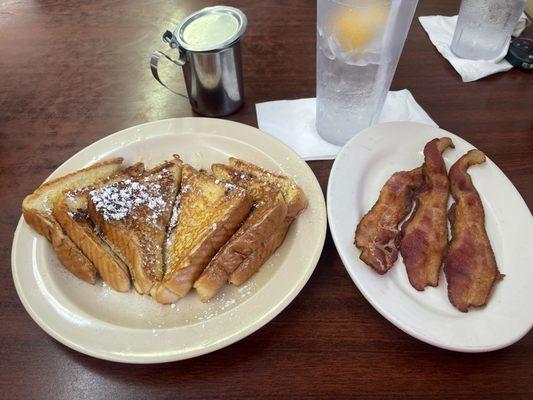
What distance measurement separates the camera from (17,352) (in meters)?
0.93

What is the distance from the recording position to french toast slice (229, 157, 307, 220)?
105 cm

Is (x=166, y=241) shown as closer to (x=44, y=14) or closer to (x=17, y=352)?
(x=17, y=352)

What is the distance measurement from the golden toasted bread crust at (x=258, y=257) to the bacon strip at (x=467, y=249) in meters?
0.41

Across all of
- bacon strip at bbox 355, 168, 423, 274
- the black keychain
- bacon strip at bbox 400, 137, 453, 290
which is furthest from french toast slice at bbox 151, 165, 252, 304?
the black keychain

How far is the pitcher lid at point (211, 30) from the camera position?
4.02 ft

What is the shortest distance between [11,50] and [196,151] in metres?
1.16

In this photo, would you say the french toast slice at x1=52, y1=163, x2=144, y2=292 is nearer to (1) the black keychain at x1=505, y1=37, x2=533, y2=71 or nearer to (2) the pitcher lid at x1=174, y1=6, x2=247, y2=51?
(2) the pitcher lid at x1=174, y1=6, x2=247, y2=51

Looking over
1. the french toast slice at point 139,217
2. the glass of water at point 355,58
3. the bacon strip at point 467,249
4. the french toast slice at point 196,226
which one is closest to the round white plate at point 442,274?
the bacon strip at point 467,249

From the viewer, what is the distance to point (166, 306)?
0.97 metres

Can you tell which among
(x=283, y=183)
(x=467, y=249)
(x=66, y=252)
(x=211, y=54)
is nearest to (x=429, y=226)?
(x=467, y=249)

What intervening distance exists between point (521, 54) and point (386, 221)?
104cm

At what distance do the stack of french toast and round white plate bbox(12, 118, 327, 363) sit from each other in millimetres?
29

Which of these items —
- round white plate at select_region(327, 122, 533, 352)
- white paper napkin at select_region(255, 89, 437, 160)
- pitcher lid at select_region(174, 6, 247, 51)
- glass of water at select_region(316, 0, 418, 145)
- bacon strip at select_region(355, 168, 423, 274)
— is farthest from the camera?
white paper napkin at select_region(255, 89, 437, 160)

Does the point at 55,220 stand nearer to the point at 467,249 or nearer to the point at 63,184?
the point at 63,184
